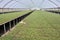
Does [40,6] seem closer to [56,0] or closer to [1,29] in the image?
[56,0]

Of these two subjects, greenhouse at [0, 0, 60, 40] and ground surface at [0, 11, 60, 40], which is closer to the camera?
ground surface at [0, 11, 60, 40]

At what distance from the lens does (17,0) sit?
150ft

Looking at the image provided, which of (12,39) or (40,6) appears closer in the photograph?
(12,39)

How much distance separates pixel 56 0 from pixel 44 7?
15313 mm

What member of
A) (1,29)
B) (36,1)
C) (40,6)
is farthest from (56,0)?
(1,29)

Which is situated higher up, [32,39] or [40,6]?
[32,39]

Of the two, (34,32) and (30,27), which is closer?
(34,32)

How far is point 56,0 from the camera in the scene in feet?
142

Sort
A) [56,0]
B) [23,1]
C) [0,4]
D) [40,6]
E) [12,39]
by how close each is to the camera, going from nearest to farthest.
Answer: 1. [12,39]
2. [0,4]
3. [56,0]
4. [23,1]
5. [40,6]

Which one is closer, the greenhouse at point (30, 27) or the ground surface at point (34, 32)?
the ground surface at point (34, 32)

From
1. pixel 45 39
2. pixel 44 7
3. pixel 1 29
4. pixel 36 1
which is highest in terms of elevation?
pixel 45 39

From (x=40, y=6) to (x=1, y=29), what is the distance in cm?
4867

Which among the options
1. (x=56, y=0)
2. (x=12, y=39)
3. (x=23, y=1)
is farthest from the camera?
(x=23, y=1)

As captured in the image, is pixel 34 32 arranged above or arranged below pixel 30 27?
above
